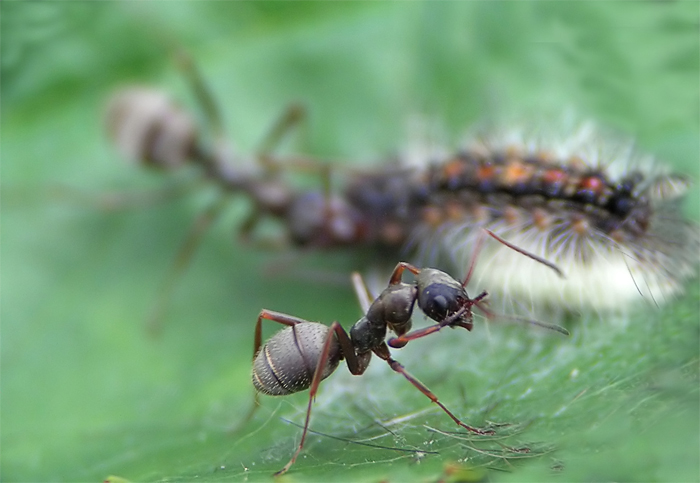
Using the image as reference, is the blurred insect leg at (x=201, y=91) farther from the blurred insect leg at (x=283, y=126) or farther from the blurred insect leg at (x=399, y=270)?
the blurred insect leg at (x=399, y=270)

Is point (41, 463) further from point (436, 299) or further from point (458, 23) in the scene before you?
point (458, 23)

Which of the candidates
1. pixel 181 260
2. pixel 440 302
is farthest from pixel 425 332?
pixel 181 260

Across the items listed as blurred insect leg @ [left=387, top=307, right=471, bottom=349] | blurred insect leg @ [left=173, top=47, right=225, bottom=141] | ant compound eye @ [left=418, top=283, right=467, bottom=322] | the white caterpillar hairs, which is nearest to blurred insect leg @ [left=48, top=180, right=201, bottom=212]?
blurred insect leg @ [left=173, top=47, right=225, bottom=141]

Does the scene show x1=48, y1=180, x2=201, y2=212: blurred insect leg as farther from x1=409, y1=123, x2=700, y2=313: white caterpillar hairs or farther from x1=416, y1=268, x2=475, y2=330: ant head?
x1=416, y1=268, x2=475, y2=330: ant head

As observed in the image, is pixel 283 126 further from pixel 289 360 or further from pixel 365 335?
pixel 289 360

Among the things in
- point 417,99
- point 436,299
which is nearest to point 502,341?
point 436,299

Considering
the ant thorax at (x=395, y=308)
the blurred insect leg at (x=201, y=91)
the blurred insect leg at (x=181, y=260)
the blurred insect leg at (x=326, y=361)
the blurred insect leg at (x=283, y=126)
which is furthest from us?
the blurred insect leg at (x=201, y=91)

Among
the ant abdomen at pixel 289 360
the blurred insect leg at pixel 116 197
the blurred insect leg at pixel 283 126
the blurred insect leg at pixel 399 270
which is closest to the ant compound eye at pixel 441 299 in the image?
the blurred insect leg at pixel 399 270
